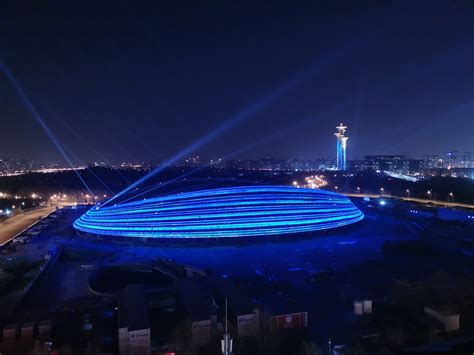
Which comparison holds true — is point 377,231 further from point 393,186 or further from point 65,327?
point 393,186

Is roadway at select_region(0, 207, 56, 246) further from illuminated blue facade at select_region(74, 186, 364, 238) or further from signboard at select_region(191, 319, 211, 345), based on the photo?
signboard at select_region(191, 319, 211, 345)

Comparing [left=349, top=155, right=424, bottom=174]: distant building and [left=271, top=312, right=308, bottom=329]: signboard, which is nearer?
[left=271, top=312, right=308, bottom=329]: signboard

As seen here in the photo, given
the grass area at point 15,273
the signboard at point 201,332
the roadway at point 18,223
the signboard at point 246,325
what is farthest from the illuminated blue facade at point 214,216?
the signboard at point 201,332

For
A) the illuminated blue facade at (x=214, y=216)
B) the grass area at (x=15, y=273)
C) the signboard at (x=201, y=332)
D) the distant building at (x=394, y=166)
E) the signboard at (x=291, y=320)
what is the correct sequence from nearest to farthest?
the signboard at (x=201, y=332) < the signboard at (x=291, y=320) < the grass area at (x=15, y=273) < the illuminated blue facade at (x=214, y=216) < the distant building at (x=394, y=166)

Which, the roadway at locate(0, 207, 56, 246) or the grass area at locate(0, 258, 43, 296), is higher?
the roadway at locate(0, 207, 56, 246)

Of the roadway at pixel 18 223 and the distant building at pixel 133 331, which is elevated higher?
the roadway at pixel 18 223

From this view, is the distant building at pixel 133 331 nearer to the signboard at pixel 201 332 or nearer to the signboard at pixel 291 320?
the signboard at pixel 201 332

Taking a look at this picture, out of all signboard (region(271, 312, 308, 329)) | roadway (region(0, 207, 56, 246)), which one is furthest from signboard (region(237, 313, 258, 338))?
roadway (region(0, 207, 56, 246))
